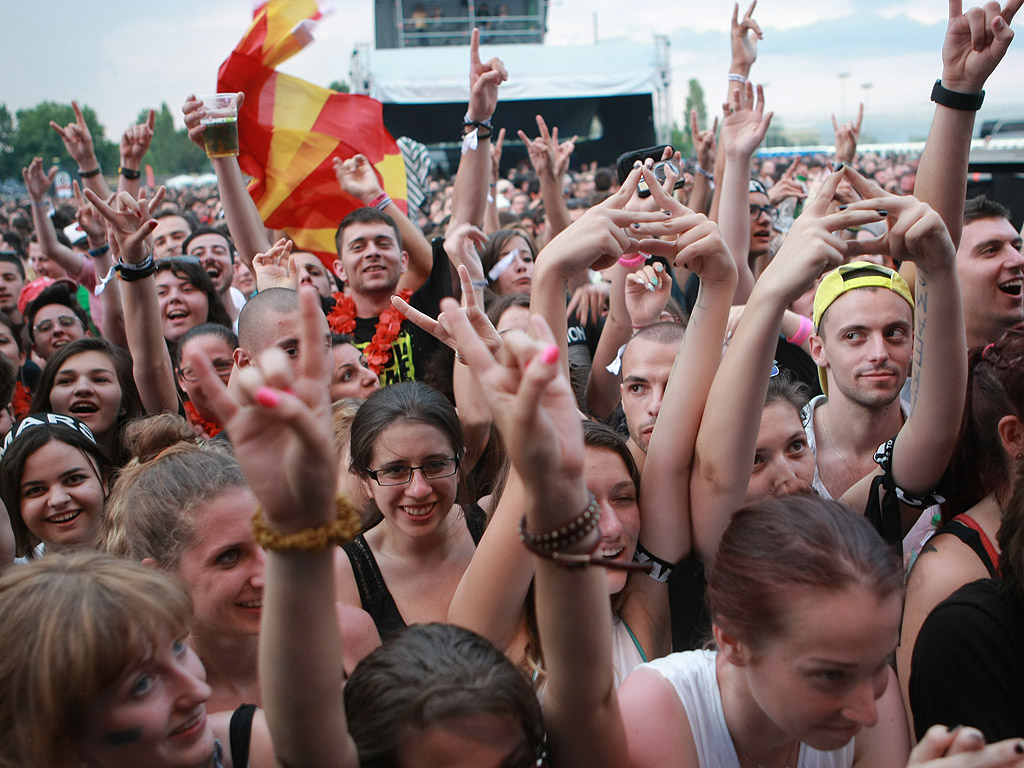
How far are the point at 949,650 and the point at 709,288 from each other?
90 cm

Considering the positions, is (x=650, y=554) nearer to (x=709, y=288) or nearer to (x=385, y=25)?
(x=709, y=288)

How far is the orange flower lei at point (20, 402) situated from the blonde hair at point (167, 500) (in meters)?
2.34

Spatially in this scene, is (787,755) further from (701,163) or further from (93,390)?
(701,163)

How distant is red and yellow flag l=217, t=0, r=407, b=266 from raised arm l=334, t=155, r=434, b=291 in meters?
0.33

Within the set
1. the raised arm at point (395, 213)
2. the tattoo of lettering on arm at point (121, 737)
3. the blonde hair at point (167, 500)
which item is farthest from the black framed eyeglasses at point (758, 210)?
the tattoo of lettering on arm at point (121, 737)

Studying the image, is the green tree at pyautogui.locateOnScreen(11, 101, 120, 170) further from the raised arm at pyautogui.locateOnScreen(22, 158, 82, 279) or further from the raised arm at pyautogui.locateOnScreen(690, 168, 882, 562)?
the raised arm at pyautogui.locateOnScreen(690, 168, 882, 562)

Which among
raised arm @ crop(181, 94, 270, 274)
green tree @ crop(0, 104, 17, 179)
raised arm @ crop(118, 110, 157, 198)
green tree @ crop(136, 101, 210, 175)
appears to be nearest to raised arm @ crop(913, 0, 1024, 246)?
raised arm @ crop(181, 94, 270, 274)

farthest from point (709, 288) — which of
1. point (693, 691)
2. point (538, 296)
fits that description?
point (693, 691)

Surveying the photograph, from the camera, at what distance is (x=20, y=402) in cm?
437

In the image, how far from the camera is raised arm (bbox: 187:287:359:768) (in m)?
1.15

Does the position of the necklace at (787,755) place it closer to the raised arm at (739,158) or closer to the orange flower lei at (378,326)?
the raised arm at (739,158)

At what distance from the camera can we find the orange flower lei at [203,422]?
3.68m

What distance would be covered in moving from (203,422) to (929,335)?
287 cm

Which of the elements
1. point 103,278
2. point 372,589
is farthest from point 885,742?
point 103,278
